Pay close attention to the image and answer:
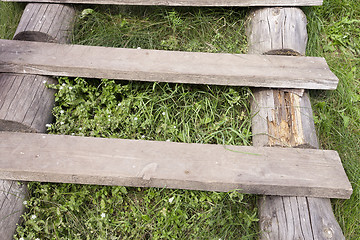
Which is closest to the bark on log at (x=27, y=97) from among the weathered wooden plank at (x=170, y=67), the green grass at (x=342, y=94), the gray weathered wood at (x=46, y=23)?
the gray weathered wood at (x=46, y=23)

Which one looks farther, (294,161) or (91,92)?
(91,92)

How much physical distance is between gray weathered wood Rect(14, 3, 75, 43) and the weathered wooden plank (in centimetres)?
20

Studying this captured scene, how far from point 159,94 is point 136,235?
1.09 meters

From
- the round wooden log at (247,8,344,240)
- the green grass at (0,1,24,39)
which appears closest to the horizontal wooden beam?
the round wooden log at (247,8,344,240)

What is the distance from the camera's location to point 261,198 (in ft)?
6.59

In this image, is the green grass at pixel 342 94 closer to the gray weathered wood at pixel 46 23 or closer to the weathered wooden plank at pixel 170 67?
the weathered wooden plank at pixel 170 67

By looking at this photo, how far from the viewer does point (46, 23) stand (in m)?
2.58

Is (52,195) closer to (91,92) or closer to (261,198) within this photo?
(91,92)

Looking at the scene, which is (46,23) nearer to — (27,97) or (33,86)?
(33,86)

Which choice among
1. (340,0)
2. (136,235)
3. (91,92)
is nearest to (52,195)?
(136,235)

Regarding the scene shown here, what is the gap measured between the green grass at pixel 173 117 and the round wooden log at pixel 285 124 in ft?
0.38

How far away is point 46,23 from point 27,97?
754mm

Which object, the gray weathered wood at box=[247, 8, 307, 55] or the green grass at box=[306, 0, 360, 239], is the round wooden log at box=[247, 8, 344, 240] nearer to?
the gray weathered wood at box=[247, 8, 307, 55]

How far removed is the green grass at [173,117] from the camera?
200 cm
